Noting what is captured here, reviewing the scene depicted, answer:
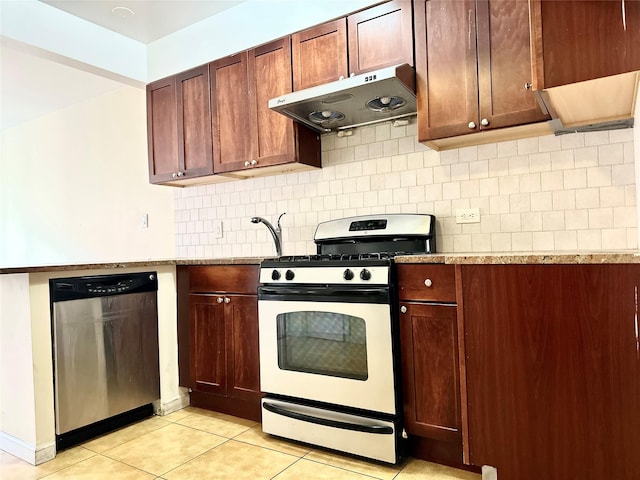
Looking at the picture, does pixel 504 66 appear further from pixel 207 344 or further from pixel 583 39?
pixel 207 344

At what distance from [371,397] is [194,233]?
7.01 ft

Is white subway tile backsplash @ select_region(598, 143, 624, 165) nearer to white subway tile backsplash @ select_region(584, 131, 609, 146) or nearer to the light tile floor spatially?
white subway tile backsplash @ select_region(584, 131, 609, 146)

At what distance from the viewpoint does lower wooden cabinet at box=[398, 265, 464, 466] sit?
185 cm

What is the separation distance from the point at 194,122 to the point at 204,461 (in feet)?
7.11

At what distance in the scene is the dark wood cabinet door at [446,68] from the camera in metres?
2.11

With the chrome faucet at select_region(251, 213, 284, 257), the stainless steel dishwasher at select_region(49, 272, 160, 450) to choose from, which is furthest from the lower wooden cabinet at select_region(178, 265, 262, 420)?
the chrome faucet at select_region(251, 213, 284, 257)

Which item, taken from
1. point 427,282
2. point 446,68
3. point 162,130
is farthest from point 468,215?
point 162,130

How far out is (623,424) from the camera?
143cm

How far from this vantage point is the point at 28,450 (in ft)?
7.02

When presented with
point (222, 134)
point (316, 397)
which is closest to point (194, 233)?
point (222, 134)

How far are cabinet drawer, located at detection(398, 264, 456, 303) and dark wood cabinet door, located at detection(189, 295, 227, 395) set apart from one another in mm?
1179

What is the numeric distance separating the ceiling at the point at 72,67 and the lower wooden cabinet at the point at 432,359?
225 centimetres

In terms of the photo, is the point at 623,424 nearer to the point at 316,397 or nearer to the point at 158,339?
the point at 316,397

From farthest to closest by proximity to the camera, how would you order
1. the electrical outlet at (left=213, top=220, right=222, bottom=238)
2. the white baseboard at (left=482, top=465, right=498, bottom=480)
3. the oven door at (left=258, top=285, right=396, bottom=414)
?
the electrical outlet at (left=213, top=220, right=222, bottom=238), the oven door at (left=258, top=285, right=396, bottom=414), the white baseboard at (left=482, top=465, right=498, bottom=480)
